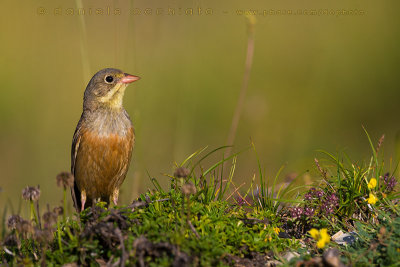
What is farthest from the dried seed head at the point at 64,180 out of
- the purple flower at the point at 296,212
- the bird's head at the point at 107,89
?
the bird's head at the point at 107,89

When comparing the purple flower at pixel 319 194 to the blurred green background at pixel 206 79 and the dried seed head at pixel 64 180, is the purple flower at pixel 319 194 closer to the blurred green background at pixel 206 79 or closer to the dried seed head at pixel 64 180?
the dried seed head at pixel 64 180

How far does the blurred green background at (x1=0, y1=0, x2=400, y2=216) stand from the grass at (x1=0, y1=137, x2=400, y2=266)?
279 centimetres

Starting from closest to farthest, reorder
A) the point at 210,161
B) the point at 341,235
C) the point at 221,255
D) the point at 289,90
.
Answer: the point at 221,255
the point at 341,235
the point at 210,161
the point at 289,90

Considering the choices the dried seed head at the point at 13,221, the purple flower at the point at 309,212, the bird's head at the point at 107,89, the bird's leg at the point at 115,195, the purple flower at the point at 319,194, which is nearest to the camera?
the dried seed head at the point at 13,221

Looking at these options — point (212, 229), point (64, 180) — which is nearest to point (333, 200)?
point (212, 229)

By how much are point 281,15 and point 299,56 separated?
180 cm

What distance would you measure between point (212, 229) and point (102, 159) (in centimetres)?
186

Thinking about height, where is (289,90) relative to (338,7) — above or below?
below

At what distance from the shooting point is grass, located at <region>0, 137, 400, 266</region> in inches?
130

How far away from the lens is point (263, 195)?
4188 mm

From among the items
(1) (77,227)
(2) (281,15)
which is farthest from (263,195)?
Answer: (2) (281,15)

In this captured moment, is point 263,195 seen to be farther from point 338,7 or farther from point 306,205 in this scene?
point 338,7

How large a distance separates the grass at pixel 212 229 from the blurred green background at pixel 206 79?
279cm

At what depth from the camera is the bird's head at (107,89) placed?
537 cm
